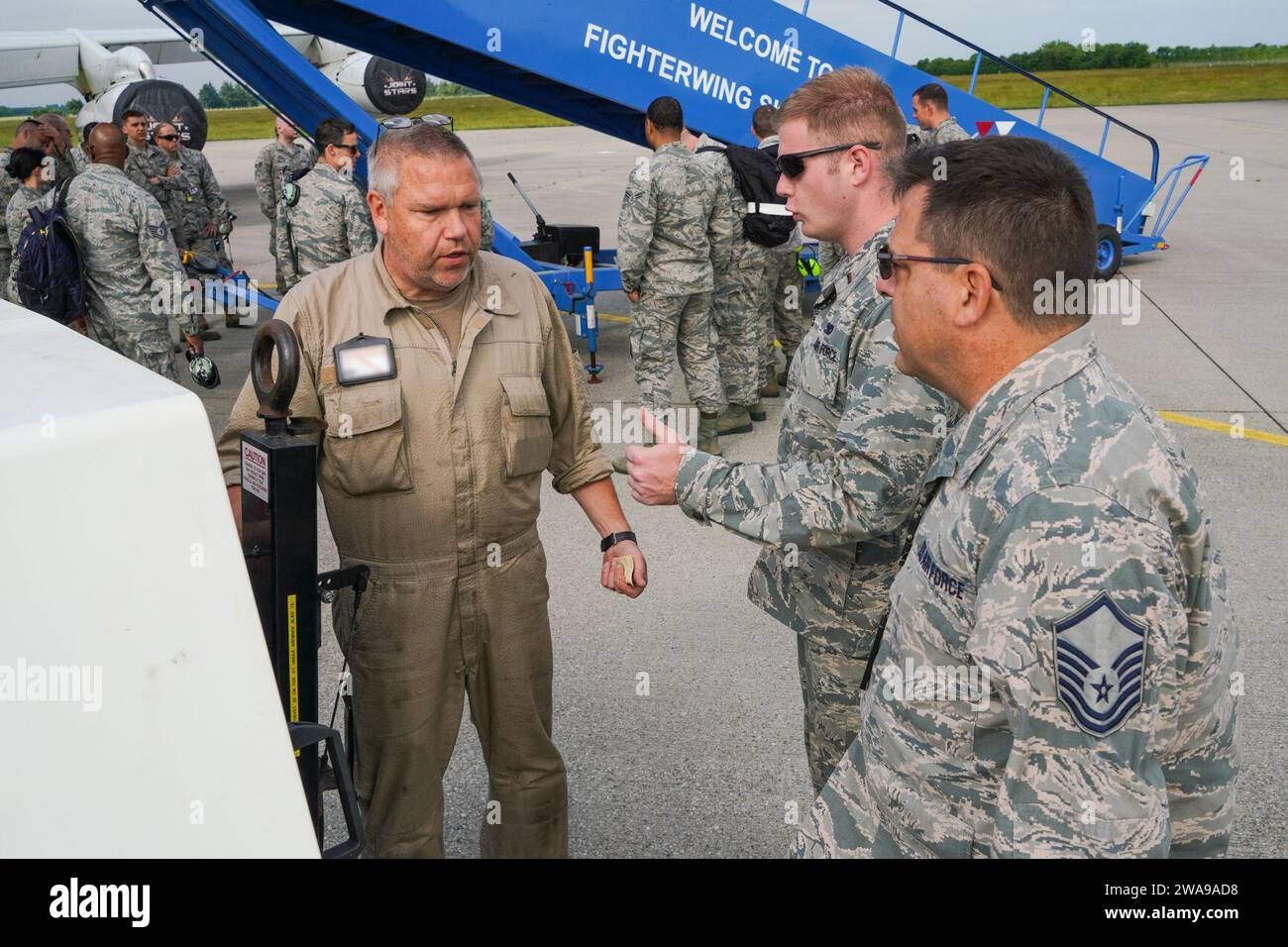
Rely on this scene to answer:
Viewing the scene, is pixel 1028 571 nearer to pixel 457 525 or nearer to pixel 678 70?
pixel 457 525

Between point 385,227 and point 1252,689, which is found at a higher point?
point 385,227

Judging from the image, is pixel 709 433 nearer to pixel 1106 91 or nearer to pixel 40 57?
pixel 40 57

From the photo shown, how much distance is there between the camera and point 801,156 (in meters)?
2.70

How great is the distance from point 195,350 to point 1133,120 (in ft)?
108

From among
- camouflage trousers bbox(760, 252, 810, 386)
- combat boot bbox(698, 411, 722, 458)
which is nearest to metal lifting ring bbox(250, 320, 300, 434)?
combat boot bbox(698, 411, 722, 458)

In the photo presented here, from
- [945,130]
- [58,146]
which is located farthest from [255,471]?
[58,146]

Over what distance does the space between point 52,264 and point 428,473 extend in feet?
16.5

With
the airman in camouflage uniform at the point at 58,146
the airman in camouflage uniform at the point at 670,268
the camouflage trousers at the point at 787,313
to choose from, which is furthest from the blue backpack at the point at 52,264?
the camouflage trousers at the point at 787,313

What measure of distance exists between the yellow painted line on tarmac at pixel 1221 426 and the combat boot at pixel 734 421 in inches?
102

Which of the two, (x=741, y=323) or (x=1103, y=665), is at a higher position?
(x=741, y=323)

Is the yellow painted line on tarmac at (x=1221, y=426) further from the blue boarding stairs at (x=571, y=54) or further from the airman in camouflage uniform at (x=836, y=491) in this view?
the airman in camouflage uniform at (x=836, y=491)

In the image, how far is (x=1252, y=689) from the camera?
402cm

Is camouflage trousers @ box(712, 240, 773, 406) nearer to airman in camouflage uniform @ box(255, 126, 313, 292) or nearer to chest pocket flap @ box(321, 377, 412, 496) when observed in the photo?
chest pocket flap @ box(321, 377, 412, 496)
